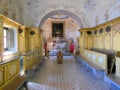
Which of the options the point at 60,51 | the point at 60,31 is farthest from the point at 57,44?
the point at 60,51

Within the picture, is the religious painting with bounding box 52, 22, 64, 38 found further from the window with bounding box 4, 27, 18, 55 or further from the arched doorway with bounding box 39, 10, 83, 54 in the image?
the window with bounding box 4, 27, 18, 55

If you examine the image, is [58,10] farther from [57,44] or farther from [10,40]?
[57,44]

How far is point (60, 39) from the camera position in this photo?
18.0 metres

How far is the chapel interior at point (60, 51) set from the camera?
471 cm

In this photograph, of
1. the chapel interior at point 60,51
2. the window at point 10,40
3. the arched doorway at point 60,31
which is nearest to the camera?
the chapel interior at point 60,51

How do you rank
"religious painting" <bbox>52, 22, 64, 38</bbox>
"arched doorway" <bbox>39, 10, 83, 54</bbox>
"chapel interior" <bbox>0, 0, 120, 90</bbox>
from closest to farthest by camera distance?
"chapel interior" <bbox>0, 0, 120, 90</bbox> < "arched doorway" <bbox>39, 10, 83, 54</bbox> < "religious painting" <bbox>52, 22, 64, 38</bbox>

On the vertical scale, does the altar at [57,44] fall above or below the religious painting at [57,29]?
below

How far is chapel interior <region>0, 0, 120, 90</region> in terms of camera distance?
471 cm

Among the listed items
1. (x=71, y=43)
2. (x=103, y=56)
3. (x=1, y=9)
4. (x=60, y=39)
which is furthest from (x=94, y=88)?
(x=60, y=39)

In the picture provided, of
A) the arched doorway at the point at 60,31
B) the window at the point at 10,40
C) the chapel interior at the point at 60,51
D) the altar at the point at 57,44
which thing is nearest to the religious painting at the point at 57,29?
the arched doorway at the point at 60,31

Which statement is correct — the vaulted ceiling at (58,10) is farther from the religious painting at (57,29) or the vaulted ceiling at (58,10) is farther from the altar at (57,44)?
the religious painting at (57,29)

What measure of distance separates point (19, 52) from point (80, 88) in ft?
14.1

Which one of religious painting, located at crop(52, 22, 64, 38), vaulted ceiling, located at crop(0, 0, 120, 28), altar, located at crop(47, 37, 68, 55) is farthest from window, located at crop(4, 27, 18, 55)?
religious painting, located at crop(52, 22, 64, 38)

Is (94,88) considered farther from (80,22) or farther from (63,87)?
(80,22)
